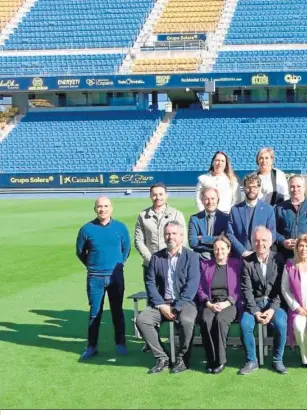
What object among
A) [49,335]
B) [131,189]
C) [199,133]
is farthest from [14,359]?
[199,133]

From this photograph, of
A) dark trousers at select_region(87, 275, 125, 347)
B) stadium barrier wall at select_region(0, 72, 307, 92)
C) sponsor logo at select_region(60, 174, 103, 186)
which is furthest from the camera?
stadium barrier wall at select_region(0, 72, 307, 92)

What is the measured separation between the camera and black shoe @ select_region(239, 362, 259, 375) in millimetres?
7449

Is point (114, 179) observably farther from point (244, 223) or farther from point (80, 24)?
→ point (244, 223)

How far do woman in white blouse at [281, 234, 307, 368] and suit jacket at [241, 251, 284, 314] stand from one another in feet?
0.35

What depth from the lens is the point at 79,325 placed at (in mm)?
9945

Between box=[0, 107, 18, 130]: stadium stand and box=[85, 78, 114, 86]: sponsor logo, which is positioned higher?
box=[85, 78, 114, 86]: sponsor logo

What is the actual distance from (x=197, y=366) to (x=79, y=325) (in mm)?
2572

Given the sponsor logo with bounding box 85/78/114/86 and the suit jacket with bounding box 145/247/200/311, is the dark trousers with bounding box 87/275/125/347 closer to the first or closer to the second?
the suit jacket with bounding box 145/247/200/311

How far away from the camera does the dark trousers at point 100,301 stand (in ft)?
27.4

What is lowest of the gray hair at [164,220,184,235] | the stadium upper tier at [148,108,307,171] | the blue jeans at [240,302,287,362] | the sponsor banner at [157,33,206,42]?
the blue jeans at [240,302,287,362]

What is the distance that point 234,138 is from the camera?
39.5 metres

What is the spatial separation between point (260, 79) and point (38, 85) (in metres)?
12.4

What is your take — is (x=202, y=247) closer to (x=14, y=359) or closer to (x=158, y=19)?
(x=14, y=359)

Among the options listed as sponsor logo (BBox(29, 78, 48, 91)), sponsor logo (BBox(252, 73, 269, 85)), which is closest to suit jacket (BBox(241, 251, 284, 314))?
sponsor logo (BBox(252, 73, 269, 85))
